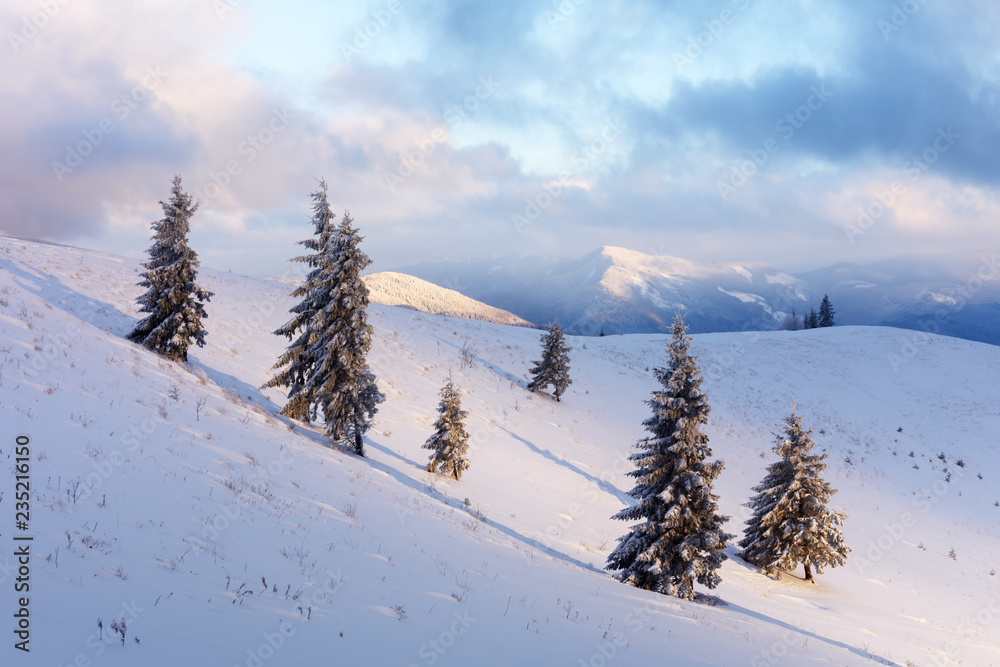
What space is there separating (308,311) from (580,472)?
15.5m

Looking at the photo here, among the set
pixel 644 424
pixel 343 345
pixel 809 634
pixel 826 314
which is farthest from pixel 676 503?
pixel 826 314

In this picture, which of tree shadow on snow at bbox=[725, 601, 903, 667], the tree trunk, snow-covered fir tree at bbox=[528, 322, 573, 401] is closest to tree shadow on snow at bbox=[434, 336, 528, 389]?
snow-covered fir tree at bbox=[528, 322, 573, 401]

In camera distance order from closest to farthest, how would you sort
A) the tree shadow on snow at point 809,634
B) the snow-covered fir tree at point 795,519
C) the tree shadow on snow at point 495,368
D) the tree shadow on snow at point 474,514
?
the tree shadow on snow at point 809,634, the tree shadow on snow at point 474,514, the snow-covered fir tree at point 795,519, the tree shadow on snow at point 495,368

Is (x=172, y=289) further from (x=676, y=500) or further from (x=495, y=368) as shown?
(x=495, y=368)

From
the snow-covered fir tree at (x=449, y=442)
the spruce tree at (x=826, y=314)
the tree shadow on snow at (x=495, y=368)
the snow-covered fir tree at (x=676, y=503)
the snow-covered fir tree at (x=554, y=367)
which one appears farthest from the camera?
the spruce tree at (x=826, y=314)

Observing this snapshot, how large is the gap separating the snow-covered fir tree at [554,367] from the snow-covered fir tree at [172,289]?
22.2 meters

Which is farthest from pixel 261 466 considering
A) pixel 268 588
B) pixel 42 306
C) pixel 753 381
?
pixel 753 381

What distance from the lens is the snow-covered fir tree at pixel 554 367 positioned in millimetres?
34562

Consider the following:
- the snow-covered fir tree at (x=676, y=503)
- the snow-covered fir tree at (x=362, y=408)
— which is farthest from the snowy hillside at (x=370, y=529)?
the snow-covered fir tree at (x=676, y=503)

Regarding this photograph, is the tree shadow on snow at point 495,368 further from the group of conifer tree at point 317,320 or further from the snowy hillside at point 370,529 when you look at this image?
the group of conifer tree at point 317,320

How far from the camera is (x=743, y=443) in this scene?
35219 mm

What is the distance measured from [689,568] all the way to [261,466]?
437 inches

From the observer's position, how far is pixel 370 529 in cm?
845

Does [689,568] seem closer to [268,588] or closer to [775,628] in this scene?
[775,628]
